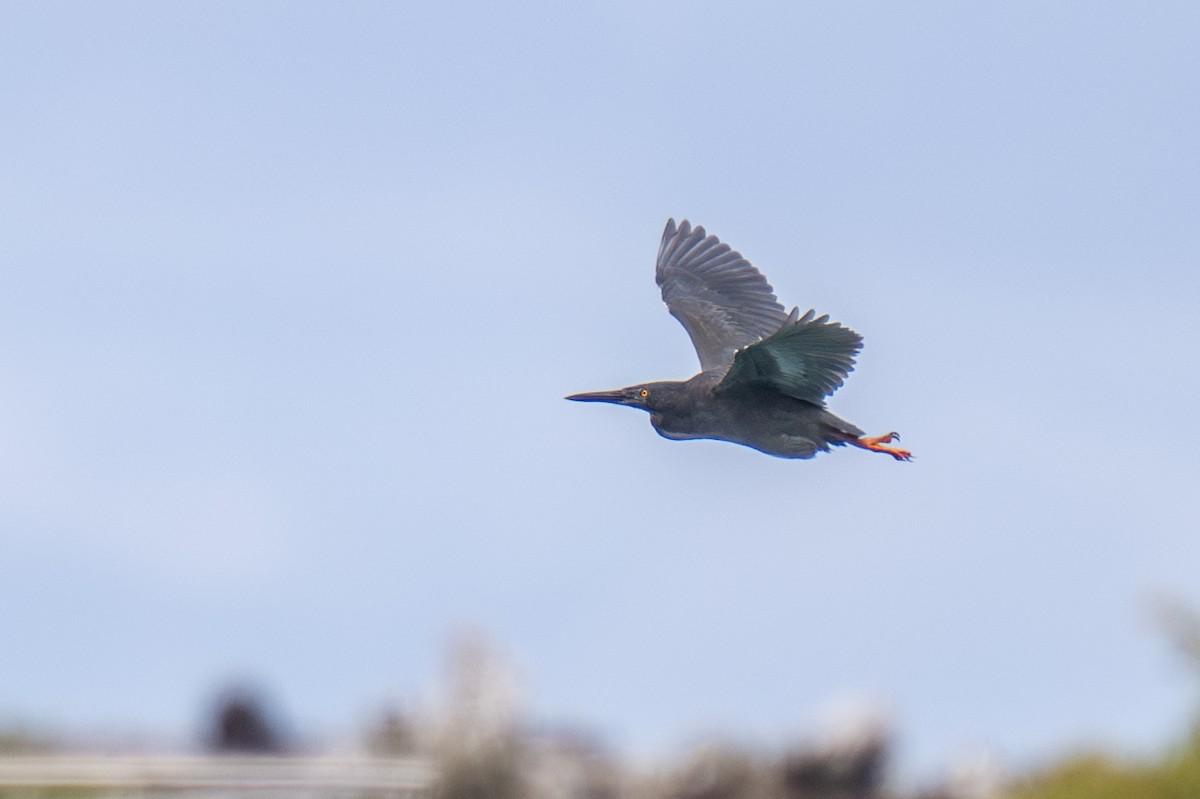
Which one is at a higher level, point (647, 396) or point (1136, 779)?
point (647, 396)

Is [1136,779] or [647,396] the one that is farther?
[1136,779]

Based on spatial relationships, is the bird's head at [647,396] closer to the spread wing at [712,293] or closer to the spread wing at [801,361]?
the spread wing at [801,361]

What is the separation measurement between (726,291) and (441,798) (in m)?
13.5

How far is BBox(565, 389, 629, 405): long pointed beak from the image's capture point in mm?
8938

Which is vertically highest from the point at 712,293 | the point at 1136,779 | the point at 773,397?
the point at 712,293

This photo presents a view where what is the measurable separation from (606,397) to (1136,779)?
46.1 ft

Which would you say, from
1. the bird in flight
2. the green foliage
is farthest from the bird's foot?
the green foliage

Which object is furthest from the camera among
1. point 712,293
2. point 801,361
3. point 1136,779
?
point 1136,779

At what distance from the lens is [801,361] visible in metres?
8.45

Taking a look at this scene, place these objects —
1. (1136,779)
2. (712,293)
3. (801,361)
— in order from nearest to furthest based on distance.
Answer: (801,361), (712,293), (1136,779)

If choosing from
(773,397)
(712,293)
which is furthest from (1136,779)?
(773,397)

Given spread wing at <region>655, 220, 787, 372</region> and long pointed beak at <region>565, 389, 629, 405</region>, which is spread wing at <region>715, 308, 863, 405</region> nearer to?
long pointed beak at <region>565, 389, 629, 405</region>

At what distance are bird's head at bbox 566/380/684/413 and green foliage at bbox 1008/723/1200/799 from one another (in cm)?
1250

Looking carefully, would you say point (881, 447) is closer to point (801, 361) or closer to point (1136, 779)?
point (801, 361)
